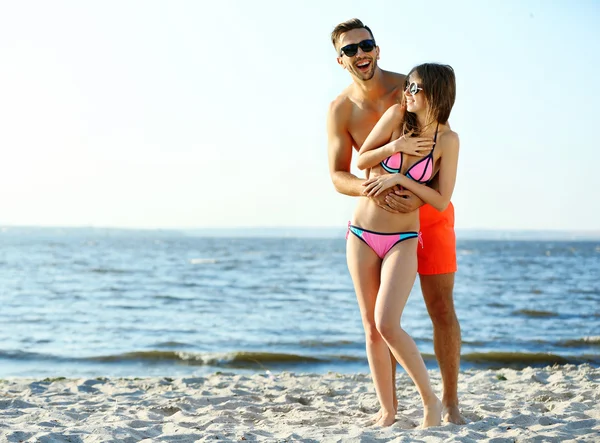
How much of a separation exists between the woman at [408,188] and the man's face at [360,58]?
0.32 metres

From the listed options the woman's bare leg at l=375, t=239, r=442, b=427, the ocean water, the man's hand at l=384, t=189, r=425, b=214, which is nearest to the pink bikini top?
the man's hand at l=384, t=189, r=425, b=214

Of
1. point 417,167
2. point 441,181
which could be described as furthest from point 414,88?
point 441,181

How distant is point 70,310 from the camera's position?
15031 mm

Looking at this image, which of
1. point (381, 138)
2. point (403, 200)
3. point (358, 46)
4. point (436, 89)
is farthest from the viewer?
point (358, 46)

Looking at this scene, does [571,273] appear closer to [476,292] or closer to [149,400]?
[476,292]

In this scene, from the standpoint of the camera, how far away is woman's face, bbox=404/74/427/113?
152 inches

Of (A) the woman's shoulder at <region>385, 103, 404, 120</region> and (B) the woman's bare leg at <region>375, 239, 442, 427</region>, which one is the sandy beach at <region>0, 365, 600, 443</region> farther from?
(A) the woman's shoulder at <region>385, 103, 404, 120</region>

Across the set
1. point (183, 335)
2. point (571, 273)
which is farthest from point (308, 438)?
point (571, 273)

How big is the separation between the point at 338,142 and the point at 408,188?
730 millimetres

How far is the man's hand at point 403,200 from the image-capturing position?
3.96 meters

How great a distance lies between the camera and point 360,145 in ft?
14.7

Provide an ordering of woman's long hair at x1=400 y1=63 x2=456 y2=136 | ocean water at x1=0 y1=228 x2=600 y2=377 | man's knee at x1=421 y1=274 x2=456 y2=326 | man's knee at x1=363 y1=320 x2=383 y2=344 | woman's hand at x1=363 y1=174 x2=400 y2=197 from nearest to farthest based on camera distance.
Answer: woman's long hair at x1=400 y1=63 x2=456 y2=136, woman's hand at x1=363 y1=174 x2=400 y2=197, man's knee at x1=363 y1=320 x2=383 y2=344, man's knee at x1=421 y1=274 x2=456 y2=326, ocean water at x1=0 y1=228 x2=600 y2=377

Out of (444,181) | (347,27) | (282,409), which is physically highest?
(347,27)

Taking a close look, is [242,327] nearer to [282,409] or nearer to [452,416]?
[282,409]
